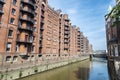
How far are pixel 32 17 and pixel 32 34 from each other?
219 inches

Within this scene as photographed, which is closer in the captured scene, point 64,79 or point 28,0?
point 64,79

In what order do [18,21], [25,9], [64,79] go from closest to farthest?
[64,79] < [18,21] < [25,9]

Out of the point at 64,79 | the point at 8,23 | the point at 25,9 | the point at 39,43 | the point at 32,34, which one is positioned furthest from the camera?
the point at 39,43

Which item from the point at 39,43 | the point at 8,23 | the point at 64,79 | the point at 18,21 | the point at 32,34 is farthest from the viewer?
the point at 39,43

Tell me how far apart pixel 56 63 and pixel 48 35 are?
1234 centimetres

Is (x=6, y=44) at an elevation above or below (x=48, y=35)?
below

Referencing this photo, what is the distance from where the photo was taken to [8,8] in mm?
30250

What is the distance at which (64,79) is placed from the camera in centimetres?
2766

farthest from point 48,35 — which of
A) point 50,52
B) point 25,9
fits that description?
point 25,9

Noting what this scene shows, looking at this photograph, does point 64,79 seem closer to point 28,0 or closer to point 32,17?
point 32,17

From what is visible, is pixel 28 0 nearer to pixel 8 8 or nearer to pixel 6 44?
pixel 8 8

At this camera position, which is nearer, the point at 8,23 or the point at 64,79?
the point at 64,79

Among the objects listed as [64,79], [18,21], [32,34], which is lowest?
[64,79]

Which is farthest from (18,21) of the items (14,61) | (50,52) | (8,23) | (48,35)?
(50,52)
